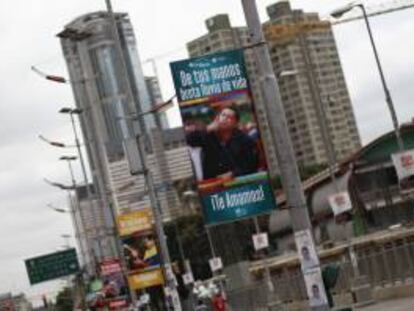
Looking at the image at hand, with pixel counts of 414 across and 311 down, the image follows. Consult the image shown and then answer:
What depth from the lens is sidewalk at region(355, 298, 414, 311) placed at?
32.3 metres

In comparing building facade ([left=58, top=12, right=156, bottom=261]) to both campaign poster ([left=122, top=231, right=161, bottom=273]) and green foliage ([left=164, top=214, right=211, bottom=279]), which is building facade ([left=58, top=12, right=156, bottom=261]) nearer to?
campaign poster ([left=122, top=231, right=161, bottom=273])

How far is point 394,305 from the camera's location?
34688mm

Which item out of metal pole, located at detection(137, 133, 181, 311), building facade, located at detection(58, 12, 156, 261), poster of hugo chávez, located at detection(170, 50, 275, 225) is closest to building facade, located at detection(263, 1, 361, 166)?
building facade, located at detection(58, 12, 156, 261)

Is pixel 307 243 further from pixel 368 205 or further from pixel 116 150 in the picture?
pixel 116 150

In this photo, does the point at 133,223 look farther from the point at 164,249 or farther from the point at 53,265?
the point at 53,265

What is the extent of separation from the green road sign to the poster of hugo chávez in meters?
69.7

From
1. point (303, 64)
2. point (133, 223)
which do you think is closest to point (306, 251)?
point (133, 223)

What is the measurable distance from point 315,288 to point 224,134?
11.9ft

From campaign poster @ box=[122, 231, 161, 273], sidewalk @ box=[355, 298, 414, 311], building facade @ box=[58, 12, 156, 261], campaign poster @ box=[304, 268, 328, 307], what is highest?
building facade @ box=[58, 12, 156, 261]

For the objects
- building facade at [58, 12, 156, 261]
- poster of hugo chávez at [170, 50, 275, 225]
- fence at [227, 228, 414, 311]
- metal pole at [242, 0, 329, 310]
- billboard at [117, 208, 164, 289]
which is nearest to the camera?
metal pole at [242, 0, 329, 310]

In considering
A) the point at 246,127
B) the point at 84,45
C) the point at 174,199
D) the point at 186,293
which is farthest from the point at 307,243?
the point at 174,199

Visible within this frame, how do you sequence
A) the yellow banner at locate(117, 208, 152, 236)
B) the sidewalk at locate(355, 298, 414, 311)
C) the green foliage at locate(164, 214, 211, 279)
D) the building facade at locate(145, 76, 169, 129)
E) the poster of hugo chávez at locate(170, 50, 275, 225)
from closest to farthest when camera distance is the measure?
the poster of hugo chávez at locate(170, 50, 275, 225) → the sidewalk at locate(355, 298, 414, 311) → the yellow banner at locate(117, 208, 152, 236) → the building facade at locate(145, 76, 169, 129) → the green foliage at locate(164, 214, 211, 279)

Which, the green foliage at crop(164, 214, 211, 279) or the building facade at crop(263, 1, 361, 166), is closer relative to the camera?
the building facade at crop(263, 1, 361, 166)

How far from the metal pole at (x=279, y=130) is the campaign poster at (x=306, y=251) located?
0.10m
